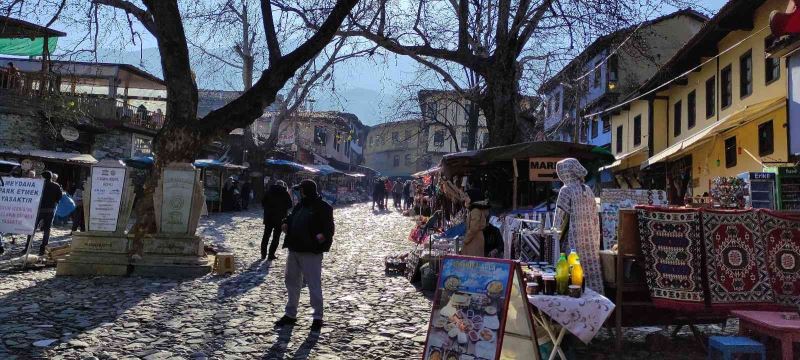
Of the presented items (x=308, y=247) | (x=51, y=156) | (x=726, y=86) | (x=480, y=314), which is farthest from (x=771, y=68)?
(x=51, y=156)

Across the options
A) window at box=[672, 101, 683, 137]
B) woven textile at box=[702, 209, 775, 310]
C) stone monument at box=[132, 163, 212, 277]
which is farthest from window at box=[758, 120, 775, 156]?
stone monument at box=[132, 163, 212, 277]

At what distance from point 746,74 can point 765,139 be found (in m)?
2.67

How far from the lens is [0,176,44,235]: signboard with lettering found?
31.1 feet

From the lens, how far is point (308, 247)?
588cm

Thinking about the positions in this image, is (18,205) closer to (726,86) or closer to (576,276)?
(576,276)

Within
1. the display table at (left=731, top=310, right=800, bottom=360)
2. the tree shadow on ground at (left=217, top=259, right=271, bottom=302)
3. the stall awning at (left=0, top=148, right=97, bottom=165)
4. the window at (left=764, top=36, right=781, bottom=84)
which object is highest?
the window at (left=764, top=36, right=781, bottom=84)

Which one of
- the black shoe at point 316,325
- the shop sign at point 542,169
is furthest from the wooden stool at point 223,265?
the shop sign at point 542,169

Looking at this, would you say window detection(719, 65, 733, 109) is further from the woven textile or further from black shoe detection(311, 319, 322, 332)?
black shoe detection(311, 319, 322, 332)

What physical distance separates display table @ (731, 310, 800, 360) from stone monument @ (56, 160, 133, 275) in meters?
8.40

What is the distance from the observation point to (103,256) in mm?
8773

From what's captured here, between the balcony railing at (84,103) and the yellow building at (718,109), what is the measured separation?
17553 millimetres

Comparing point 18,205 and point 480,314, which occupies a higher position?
point 18,205

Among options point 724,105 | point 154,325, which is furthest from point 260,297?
point 724,105

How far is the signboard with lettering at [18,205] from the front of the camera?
947 cm
